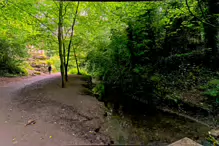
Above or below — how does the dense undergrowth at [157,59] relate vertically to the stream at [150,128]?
above

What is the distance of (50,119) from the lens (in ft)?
14.1

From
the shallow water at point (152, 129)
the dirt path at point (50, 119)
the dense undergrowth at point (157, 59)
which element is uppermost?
the dense undergrowth at point (157, 59)

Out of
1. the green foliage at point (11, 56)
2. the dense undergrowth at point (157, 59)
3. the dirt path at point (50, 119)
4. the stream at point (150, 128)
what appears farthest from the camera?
the green foliage at point (11, 56)

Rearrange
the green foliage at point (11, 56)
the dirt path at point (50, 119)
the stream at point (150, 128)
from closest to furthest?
1. the dirt path at point (50, 119)
2. the stream at point (150, 128)
3. the green foliage at point (11, 56)

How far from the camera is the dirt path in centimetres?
335

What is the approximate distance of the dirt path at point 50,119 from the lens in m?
3.35

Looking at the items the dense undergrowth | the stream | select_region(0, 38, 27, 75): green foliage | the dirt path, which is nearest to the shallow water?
the stream

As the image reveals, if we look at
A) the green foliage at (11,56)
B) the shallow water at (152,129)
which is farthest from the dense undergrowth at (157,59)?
the green foliage at (11,56)

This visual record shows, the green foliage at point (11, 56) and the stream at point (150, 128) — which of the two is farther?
the green foliage at point (11, 56)

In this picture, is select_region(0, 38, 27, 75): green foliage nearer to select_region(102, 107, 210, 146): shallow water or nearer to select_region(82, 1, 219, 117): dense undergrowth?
select_region(82, 1, 219, 117): dense undergrowth

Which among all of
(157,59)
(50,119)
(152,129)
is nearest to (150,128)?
(152,129)

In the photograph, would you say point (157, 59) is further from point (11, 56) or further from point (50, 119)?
point (11, 56)

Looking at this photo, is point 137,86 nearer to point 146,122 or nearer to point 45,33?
point 146,122

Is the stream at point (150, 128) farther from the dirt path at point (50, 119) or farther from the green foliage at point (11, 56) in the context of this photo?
the green foliage at point (11, 56)
